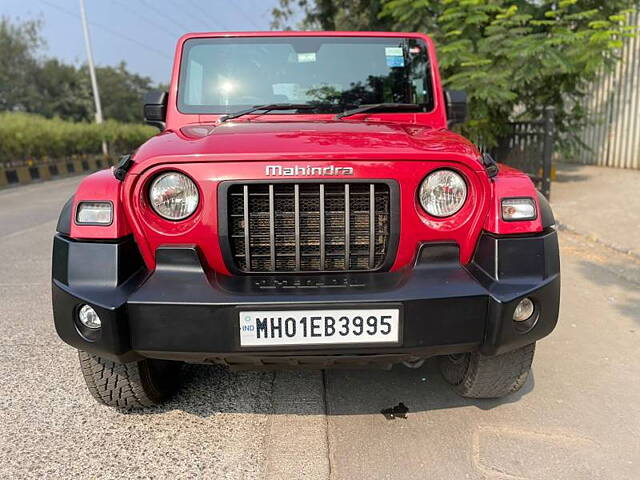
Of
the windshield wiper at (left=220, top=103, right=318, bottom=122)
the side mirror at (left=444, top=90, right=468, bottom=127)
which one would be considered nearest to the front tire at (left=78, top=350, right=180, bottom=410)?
the windshield wiper at (left=220, top=103, right=318, bottom=122)

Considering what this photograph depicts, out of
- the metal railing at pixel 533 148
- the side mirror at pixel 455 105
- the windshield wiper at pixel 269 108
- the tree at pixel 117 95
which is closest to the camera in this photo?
the windshield wiper at pixel 269 108

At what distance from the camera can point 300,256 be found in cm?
228

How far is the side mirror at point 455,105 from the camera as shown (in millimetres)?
3514

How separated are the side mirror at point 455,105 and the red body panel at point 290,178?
4.17 ft

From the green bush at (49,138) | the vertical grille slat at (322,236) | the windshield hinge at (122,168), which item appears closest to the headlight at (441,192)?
the vertical grille slat at (322,236)

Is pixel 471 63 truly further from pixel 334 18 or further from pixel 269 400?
pixel 334 18

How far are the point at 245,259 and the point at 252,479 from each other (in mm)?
923

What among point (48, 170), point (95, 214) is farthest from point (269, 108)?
point (48, 170)

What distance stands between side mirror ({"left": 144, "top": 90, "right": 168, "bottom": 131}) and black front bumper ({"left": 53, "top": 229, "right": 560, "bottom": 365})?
4.72ft

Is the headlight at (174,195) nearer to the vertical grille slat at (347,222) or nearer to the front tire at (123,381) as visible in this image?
the vertical grille slat at (347,222)

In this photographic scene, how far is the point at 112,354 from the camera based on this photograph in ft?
6.87

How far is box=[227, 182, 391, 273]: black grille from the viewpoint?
222 centimetres

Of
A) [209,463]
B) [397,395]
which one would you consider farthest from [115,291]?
[397,395]

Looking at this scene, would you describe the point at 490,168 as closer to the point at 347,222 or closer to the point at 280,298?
the point at 347,222
